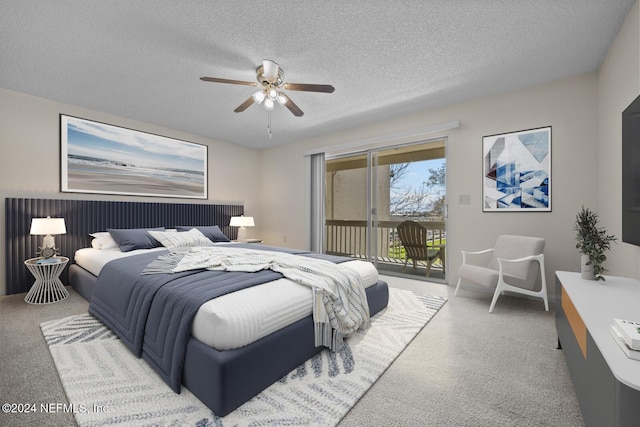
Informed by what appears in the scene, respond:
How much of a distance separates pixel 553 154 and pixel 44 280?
5.92 meters

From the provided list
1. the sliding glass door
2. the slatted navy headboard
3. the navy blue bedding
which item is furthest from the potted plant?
the slatted navy headboard

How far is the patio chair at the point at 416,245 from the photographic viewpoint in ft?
13.5

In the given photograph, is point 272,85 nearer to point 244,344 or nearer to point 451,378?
point 244,344

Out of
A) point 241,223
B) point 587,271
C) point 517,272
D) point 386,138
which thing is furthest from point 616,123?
point 241,223

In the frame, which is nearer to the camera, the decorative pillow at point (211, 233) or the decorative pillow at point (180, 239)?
the decorative pillow at point (180, 239)

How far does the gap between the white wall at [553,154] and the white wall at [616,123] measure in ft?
0.44

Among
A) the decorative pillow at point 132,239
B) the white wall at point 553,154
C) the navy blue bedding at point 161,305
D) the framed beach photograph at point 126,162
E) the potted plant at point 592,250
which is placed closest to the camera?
the navy blue bedding at point 161,305

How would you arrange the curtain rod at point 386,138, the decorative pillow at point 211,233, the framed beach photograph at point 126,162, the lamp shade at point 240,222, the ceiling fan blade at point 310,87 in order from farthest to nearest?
the lamp shade at point 240,222, the decorative pillow at point 211,233, the curtain rod at point 386,138, the framed beach photograph at point 126,162, the ceiling fan blade at point 310,87

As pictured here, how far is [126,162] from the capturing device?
409 centimetres

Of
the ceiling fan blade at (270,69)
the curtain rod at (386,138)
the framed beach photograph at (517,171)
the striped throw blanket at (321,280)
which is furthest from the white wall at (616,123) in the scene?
the ceiling fan blade at (270,69)

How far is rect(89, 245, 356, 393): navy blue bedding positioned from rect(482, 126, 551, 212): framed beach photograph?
2952 millimetres

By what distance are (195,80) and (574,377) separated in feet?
12.9

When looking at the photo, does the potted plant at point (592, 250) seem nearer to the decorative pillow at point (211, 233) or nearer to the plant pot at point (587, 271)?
the plant pot at point (587, 271)

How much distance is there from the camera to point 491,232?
11.4ft
